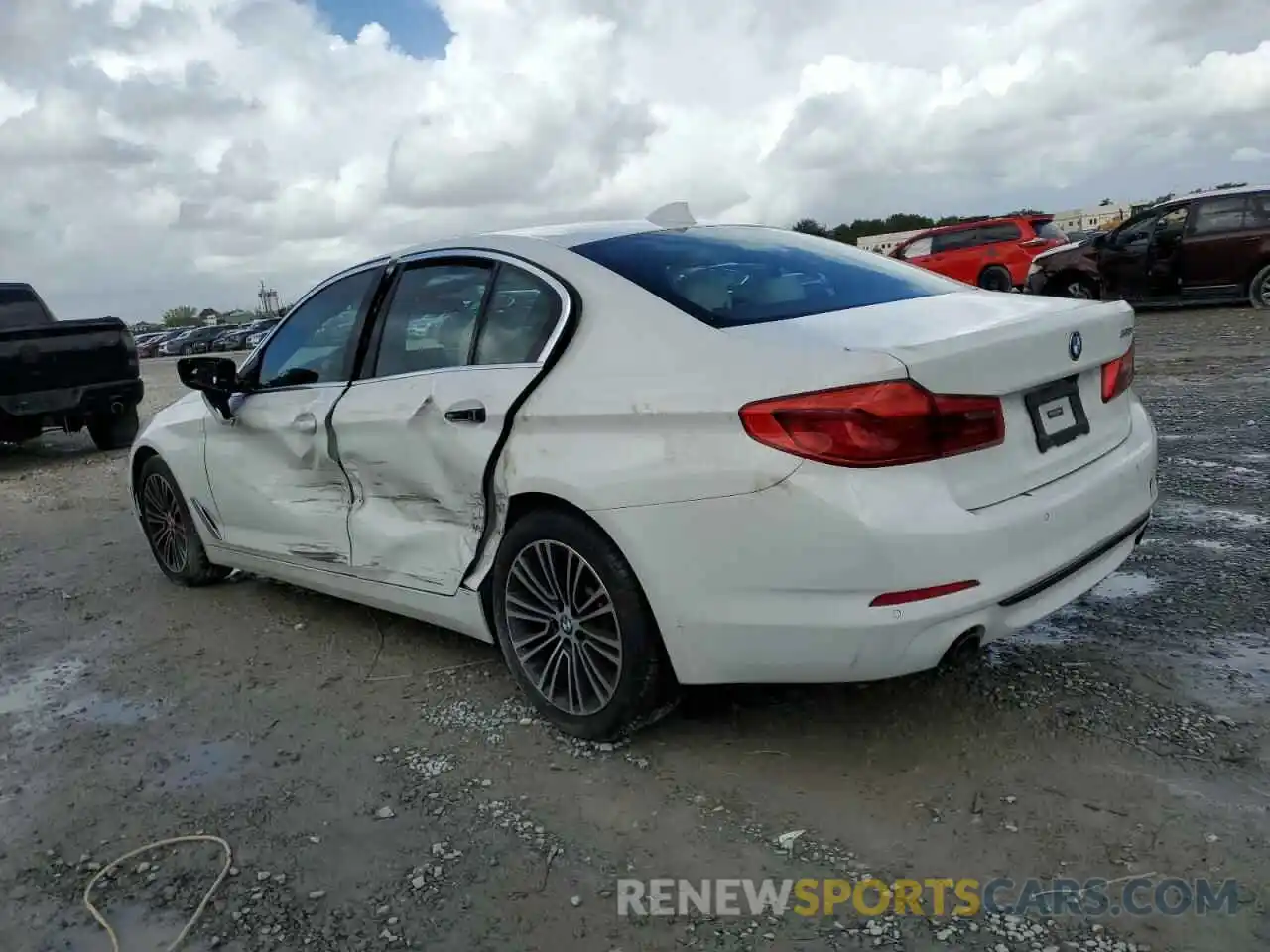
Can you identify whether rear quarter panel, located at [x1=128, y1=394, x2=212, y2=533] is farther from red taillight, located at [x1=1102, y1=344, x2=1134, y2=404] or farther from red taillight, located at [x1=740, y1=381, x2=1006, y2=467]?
red taillight, located at [x1=1102, y1=344, x2=1134, y2=404]

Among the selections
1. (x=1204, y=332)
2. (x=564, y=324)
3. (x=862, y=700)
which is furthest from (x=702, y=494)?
(x=1204, y=332)

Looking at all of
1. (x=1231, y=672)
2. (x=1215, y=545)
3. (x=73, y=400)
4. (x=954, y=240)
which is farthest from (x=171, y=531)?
(x=954, y=240)

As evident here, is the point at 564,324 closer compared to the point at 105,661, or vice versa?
the point at 564,324

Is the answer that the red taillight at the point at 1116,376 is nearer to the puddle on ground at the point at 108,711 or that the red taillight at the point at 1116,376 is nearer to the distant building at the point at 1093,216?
the puddle on ground at the point at 108,711

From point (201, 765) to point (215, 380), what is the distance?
6.36 ft

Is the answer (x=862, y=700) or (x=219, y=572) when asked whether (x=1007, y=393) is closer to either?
(x=862, y=700)

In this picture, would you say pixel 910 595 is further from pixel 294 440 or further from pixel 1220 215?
pixel 1220 215

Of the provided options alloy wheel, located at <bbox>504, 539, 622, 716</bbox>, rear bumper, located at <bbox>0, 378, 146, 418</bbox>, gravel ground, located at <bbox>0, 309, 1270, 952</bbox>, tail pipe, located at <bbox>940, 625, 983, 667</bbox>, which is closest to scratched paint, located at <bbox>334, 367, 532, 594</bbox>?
alloy wheel, located at <bbox>504, 539, 622, 716</bbox>

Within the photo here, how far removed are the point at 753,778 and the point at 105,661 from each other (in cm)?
298

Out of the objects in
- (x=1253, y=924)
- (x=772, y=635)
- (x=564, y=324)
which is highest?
(x=564, y=324)

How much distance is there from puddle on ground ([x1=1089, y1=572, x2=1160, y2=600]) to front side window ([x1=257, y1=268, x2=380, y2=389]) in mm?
3088

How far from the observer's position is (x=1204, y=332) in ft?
Answer: 41.9

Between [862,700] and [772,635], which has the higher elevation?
[772,635]

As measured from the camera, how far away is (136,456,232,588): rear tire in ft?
17.3
